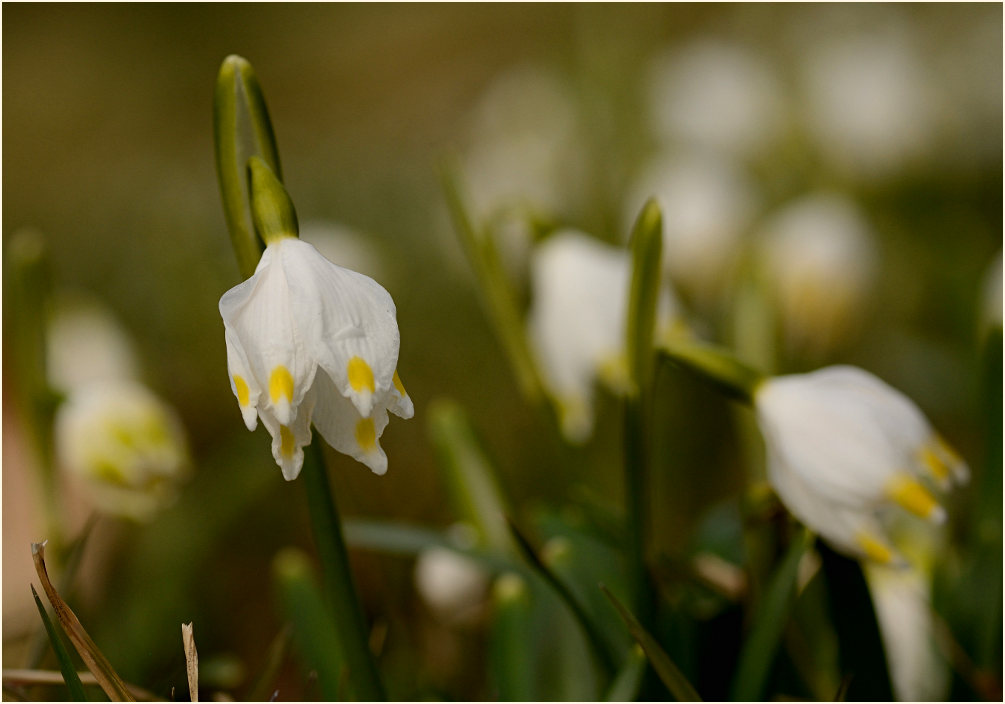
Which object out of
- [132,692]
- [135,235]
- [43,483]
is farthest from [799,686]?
[135,235]

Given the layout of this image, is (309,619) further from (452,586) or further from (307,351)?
(307,351)

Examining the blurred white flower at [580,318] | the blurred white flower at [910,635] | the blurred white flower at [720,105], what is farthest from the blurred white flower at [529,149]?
the blurred white flower at [910,635]

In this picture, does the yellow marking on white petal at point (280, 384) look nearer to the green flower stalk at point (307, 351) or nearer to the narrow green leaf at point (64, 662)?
the green flower stalk at point (307, 351)

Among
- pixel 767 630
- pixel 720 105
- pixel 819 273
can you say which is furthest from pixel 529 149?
→ pixel 767 630

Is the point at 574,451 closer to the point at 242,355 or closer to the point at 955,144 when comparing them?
the point at 242,355

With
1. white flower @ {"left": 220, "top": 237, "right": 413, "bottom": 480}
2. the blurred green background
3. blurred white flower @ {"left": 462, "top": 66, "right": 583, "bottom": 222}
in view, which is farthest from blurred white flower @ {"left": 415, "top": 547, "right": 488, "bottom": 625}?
blurred white flower @ {"left": 462, "top": 66, "right": 583, "bottom": 222}

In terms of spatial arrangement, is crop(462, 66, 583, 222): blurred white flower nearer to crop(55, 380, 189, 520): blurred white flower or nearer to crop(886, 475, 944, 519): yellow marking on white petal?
crop(55, 380, 189, 520): blurred white flower
